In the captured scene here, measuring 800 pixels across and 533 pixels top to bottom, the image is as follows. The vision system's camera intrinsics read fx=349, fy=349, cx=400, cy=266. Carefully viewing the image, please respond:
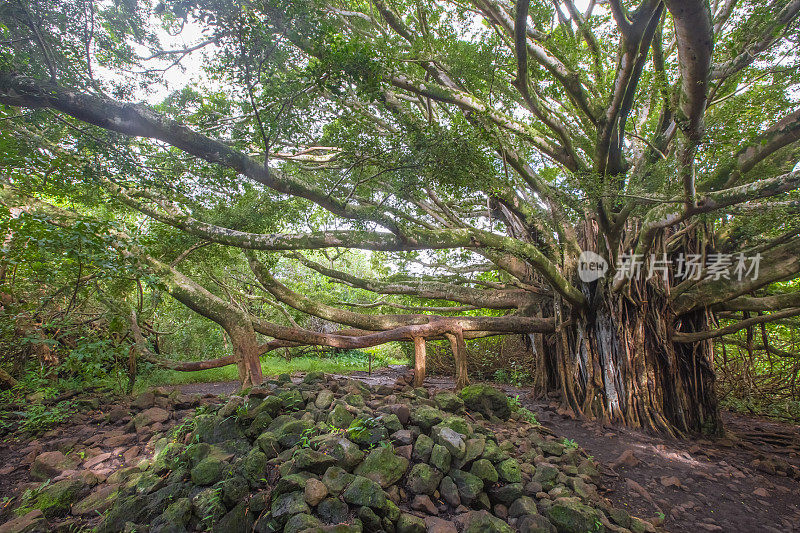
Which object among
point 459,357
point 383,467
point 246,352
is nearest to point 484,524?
point 383,467

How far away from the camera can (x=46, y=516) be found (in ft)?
7.68

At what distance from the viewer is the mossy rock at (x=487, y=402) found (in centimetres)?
421

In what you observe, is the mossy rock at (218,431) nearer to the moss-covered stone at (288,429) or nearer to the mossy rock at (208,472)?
the moss-covered stone at (288,429)

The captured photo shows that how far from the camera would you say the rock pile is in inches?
81.7

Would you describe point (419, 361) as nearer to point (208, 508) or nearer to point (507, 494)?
point (507, 494)

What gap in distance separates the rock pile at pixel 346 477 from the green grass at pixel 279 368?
3.57m

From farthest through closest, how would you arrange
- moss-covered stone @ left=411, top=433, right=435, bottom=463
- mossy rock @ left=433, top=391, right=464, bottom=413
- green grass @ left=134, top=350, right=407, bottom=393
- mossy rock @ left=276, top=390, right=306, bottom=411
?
green grass @ left=134, top=350, right=407, bottom=393 → mossy rock @ left=433, top=391, right=464, bottom=413 → mossy rock @ left=276, top=390, right=306, bottom=411 → moss-covered stone @ left=411, top=433, right=435, bottom=463

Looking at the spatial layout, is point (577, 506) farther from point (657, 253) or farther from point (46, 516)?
point (657, 253)

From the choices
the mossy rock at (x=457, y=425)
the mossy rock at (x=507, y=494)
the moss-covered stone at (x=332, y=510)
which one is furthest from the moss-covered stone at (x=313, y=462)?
the mossy rock at (x=507, y=494)

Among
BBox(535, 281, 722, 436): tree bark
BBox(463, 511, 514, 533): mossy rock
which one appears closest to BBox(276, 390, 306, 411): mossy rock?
BBox(463, 511, 514, 533): mossy rock

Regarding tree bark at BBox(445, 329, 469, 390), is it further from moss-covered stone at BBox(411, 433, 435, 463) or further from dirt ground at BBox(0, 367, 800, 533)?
moss-covered stone at BBox(411, 433, 435, 463)

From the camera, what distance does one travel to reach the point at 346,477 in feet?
7.45

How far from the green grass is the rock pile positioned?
357 centimetres

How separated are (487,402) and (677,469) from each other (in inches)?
78.2
